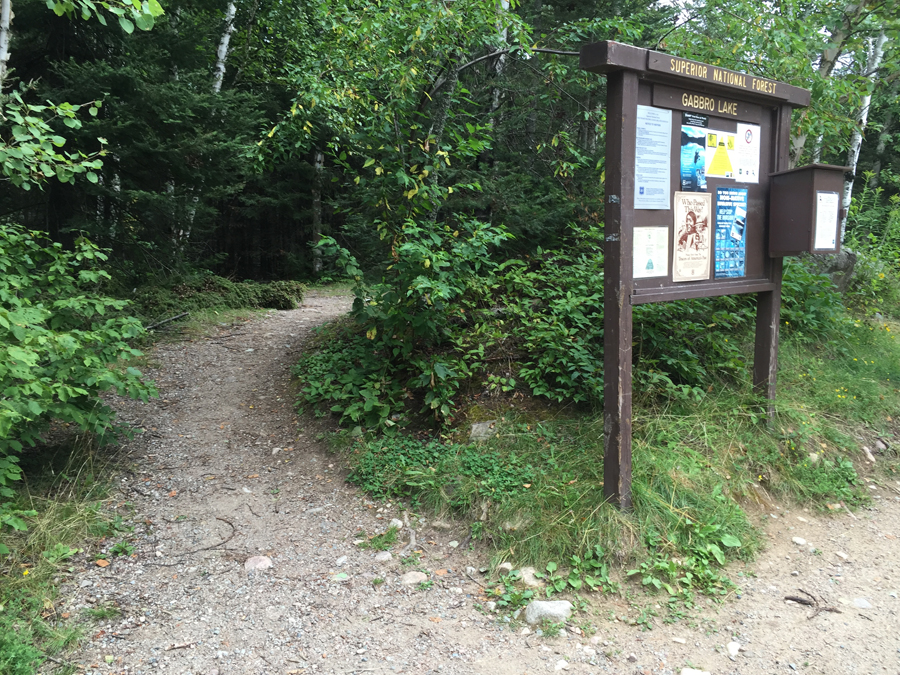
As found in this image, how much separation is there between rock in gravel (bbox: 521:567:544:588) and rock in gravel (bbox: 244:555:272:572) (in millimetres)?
1531

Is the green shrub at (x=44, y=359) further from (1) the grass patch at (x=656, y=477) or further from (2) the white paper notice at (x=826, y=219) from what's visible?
(2) the white paper notice at (x=826, y=219)

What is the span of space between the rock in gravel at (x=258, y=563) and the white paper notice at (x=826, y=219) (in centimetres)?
424

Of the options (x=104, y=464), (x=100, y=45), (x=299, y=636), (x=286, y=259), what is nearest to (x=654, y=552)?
(x=299, y=636)

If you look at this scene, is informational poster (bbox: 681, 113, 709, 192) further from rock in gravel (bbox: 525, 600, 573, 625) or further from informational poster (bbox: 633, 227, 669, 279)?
rock in gravel (bbox: 525, 600, 573, 625)

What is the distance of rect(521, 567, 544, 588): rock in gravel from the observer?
338 cm

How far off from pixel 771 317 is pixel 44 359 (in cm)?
521

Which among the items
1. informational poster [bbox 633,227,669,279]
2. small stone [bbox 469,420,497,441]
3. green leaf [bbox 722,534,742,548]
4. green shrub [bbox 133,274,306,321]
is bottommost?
green leaf [bbox 722,534,742,548]

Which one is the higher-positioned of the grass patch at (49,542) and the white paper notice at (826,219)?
the white paper notice at (826,219)

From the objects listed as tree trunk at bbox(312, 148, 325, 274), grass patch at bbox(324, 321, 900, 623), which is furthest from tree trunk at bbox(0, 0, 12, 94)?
tree trunk at bbox(312, 148, 325, 274)

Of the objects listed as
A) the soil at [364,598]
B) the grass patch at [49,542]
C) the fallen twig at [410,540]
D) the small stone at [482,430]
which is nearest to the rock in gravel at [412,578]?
the soil at [364,598]

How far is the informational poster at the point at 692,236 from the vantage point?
12.8ft

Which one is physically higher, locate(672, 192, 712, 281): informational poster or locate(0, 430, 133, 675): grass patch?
locate(672, 192, 712, 281): informational poster

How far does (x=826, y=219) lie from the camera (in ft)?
14.2

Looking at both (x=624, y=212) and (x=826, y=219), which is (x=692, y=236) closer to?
(x=624, y=212)
